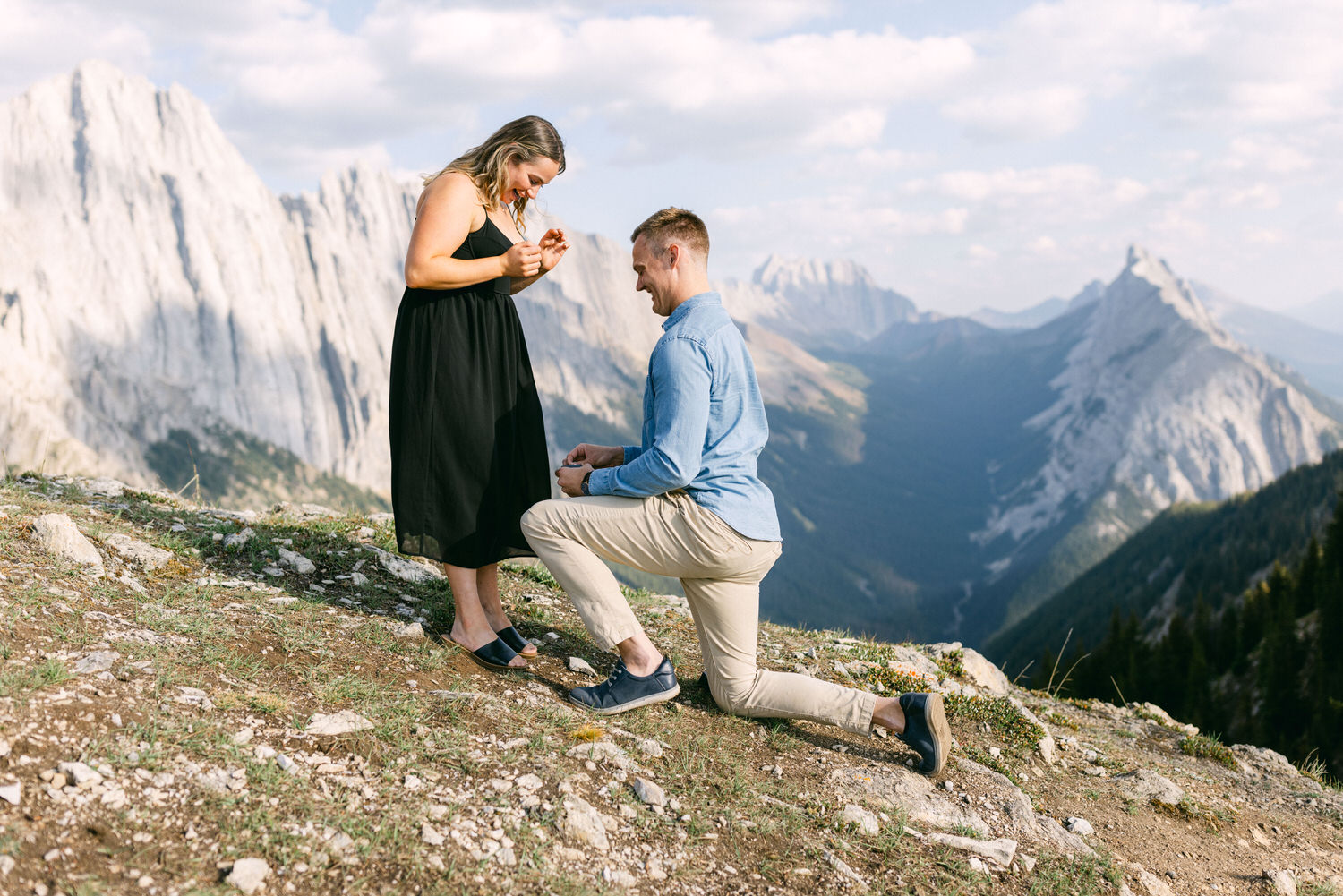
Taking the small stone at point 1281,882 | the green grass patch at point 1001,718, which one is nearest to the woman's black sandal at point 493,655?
the green grass patch at point 1001,718

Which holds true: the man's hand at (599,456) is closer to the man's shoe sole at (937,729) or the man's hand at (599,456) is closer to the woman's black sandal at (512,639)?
the woman's black sandal at (512,639)

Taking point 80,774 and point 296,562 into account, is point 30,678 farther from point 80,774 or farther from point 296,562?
point 296,562

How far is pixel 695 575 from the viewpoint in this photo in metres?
6.81

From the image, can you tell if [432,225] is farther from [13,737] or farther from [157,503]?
[157,503]

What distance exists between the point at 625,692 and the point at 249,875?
10.9 feet

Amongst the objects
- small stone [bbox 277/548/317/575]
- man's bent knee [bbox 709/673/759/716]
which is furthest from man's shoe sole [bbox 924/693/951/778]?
small stone [bbox 277/548/317/575]

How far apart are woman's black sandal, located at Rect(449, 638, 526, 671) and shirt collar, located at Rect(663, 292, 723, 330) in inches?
132

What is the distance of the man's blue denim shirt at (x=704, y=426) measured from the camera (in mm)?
6289

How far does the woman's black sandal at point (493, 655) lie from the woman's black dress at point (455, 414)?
0.77m

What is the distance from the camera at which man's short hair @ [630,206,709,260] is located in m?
6.58

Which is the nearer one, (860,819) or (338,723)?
(338,723)

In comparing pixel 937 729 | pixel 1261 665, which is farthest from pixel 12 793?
pixel 1261 665

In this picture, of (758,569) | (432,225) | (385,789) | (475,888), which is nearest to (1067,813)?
(758,569)

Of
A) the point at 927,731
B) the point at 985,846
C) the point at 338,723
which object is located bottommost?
the point at 985,846
